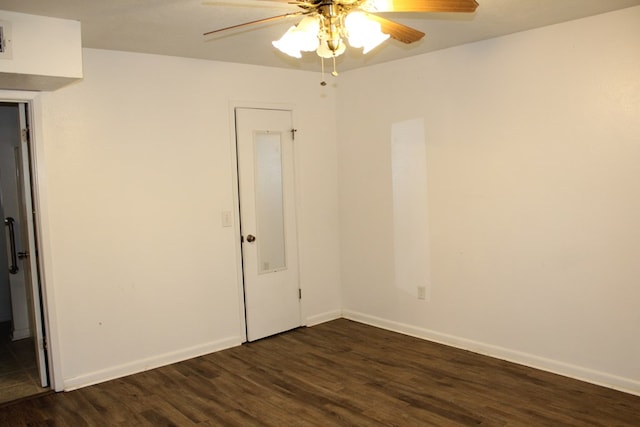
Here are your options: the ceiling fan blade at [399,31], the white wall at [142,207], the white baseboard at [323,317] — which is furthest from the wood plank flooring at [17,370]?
the ceiling fan blade at [399,31]

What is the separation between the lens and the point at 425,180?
4.45 metres

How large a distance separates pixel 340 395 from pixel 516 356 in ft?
4.80

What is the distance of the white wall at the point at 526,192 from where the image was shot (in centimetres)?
334

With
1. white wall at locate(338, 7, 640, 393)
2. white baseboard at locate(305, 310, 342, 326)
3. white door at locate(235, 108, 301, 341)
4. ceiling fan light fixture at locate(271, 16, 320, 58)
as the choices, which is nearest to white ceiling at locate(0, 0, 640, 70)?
white wall at locate(338, 7, 640, 393)

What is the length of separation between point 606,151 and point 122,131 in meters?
3.49

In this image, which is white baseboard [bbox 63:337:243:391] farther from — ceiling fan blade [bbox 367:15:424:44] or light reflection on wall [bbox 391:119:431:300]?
ceiling fan blade [bbox 367:15:424:44]

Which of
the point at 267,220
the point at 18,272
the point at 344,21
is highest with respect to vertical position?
the point at 344,21

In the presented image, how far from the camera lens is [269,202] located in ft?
15.7

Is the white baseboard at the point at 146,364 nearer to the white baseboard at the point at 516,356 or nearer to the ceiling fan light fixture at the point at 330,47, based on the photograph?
the white baseboard at the point at 516,356

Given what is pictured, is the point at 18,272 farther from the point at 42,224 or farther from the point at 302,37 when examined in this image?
the point at 302,37

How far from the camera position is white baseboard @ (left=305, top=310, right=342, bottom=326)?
509 centimetres

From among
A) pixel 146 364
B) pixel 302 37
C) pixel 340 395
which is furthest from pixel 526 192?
pixel 146 364

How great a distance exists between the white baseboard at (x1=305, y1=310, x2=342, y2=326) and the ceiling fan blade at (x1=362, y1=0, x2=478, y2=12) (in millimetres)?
3493

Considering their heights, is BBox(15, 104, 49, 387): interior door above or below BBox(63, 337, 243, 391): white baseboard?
above
